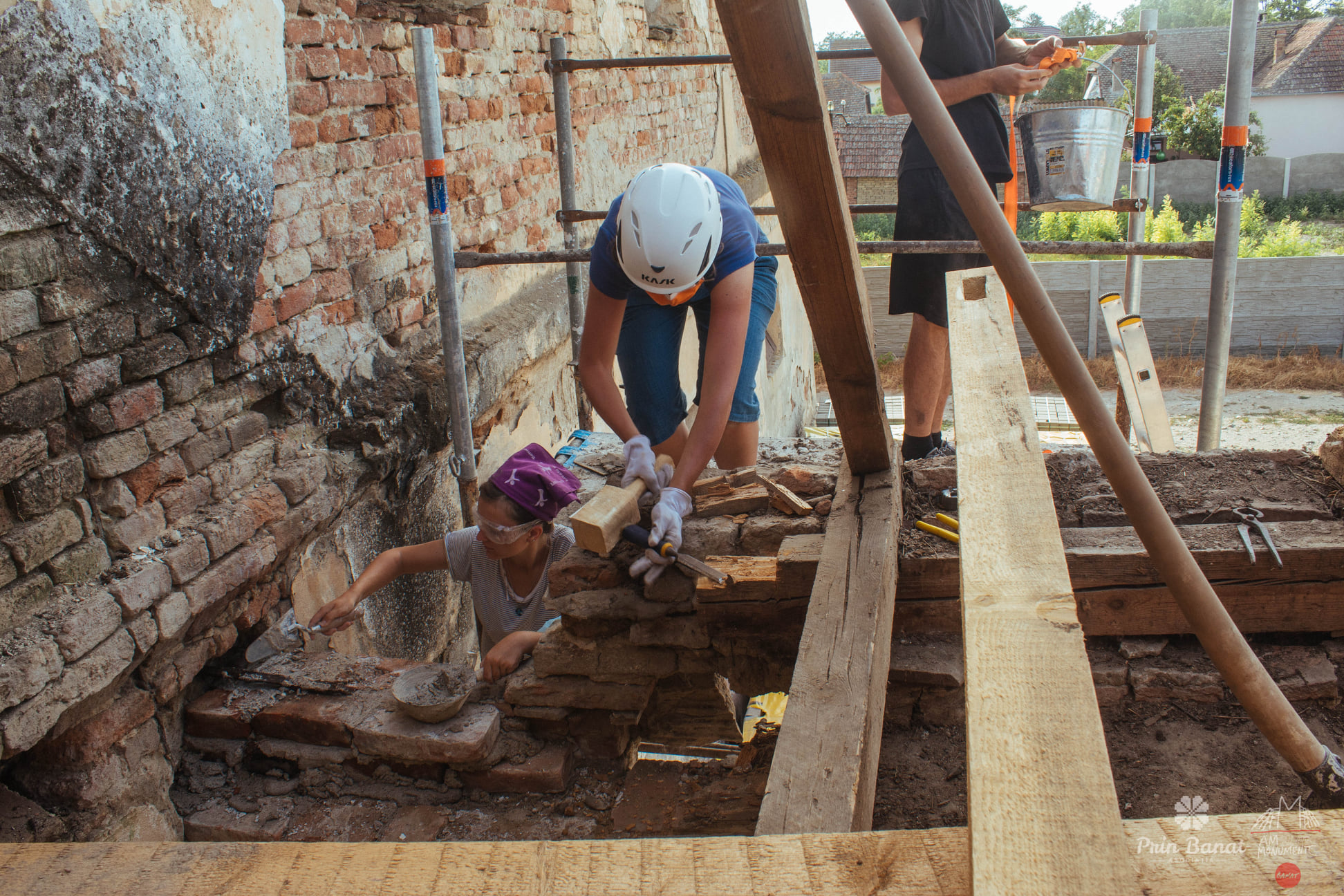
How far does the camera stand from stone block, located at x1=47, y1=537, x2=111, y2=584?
1.99 m

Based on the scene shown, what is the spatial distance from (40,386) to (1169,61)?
133 ft

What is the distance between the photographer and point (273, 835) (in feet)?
7.61

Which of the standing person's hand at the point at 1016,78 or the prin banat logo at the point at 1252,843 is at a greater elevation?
the standing person's hand at the point at 1016,78

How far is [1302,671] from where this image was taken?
2.15 m

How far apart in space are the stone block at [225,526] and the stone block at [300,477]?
0.16 m

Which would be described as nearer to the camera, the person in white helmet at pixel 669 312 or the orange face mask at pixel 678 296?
the person in white helmet at pixel 669 312

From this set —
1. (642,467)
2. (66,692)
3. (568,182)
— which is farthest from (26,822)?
(568,182)

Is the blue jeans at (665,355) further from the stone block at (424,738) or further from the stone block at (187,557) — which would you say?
the stone block at (187,557)

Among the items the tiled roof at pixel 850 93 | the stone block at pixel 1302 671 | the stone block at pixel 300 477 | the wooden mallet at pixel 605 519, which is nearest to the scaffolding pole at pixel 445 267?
the stone block at pixel 300 477

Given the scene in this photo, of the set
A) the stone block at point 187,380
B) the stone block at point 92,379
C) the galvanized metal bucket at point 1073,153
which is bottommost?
the stone block at point 187,380

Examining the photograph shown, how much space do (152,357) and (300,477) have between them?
596 mm

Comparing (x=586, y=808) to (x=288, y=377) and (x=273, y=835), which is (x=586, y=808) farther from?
(x=288, y=377)

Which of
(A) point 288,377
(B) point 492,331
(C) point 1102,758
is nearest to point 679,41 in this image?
(B) point 492,331

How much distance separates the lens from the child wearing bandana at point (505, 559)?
279 centimetres
